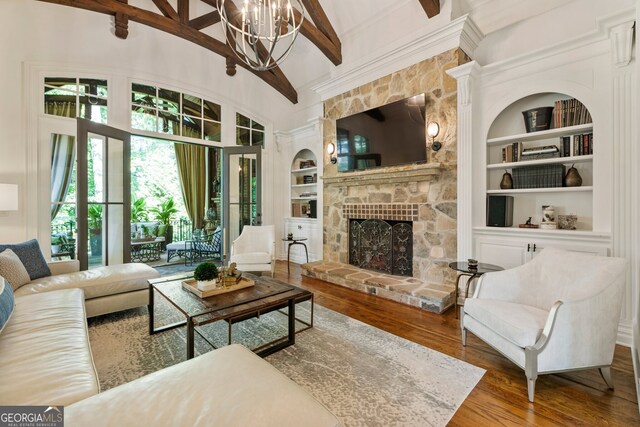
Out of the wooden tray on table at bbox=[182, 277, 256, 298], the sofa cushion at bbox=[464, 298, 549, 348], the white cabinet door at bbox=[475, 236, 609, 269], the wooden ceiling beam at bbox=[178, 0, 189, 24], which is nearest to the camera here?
the sofa cushion at bbox=[464, 298, 549, 348]

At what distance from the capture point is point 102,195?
3871mm

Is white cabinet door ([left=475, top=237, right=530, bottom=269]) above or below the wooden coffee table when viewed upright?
above

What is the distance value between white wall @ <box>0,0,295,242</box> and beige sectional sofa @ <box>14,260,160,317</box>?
165 centimetres

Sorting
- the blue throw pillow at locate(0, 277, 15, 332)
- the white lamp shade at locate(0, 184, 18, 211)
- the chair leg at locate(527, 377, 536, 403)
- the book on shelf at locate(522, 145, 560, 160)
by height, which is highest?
the book on shelf at locate(522, 145, 560, 160)

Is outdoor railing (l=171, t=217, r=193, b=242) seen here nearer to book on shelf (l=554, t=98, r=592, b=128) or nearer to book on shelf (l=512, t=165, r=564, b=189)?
book on shelf (l=512, t=165, r=564, b=189)

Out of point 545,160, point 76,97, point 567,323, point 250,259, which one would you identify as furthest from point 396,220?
point 76,97

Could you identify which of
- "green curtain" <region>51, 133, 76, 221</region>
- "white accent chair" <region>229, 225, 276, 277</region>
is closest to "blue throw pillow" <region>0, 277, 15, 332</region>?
"white accent chair" <region>229, 225, 276, 277</region>

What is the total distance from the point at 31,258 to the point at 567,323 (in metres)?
4.51

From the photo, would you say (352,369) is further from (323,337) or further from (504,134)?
(504,134)

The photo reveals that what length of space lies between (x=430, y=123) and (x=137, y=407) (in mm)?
3904

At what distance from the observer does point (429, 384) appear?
1.86 metres

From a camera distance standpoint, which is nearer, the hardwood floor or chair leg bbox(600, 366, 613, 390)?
the hardwood floor

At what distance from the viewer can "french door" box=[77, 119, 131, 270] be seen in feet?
11.7

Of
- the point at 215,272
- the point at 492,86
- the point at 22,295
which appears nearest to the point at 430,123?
the point at 492,86
